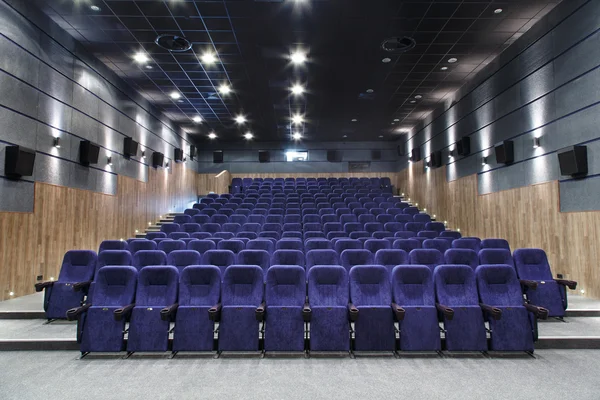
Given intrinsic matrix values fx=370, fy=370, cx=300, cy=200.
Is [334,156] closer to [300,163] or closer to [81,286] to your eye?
[300,163]

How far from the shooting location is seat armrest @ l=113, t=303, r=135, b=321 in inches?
114

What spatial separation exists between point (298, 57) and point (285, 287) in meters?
5.09

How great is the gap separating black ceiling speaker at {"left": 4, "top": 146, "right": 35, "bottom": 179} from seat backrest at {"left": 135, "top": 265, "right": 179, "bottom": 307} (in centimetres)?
286

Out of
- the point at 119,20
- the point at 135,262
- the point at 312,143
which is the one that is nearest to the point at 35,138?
the point at 119,20

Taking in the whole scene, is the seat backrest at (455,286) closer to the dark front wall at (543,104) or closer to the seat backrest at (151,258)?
the dark front wall at (543,104)

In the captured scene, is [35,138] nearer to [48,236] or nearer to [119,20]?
[48,236]

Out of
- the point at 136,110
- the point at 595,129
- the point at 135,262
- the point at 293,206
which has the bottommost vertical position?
the point at 135,262

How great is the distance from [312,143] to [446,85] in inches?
260

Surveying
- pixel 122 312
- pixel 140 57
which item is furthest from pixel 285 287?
pixel 140 57

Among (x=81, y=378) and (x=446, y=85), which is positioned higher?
(x=446, y=85)

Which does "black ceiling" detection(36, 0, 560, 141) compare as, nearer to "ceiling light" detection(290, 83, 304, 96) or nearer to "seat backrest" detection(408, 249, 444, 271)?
"ceiling light" detection(290, 83, 304, 96)

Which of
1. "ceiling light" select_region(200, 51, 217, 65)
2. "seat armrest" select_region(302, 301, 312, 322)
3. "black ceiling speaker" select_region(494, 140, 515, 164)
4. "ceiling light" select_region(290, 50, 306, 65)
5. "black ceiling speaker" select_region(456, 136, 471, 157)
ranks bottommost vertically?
"seat armrest" select_region(302, 301, 312, 322)

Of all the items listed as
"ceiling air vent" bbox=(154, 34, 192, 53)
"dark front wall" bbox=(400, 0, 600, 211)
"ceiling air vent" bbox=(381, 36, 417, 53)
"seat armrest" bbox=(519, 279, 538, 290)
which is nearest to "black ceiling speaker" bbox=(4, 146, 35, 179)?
"ceiling air vent" bbox=(154, 34, 192, 53)

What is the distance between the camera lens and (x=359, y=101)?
942cm
